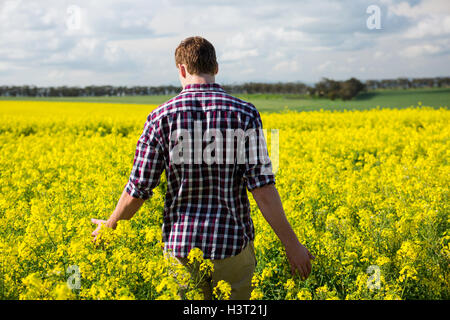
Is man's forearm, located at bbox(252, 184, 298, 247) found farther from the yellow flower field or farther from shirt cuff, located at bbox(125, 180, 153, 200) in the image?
shirt cuff, located at bbox(125, 180, 153, 200)

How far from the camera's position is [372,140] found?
8.76 m

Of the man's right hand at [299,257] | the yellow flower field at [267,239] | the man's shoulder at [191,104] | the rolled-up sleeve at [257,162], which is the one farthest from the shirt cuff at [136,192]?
the man's right hand at [299,257]

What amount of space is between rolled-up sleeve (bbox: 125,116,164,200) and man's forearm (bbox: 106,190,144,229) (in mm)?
72

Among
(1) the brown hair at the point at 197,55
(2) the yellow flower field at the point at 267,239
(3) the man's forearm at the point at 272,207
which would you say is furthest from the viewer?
(2) the yellow flower field at the point at 267,239

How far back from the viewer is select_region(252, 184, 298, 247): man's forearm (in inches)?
80.4

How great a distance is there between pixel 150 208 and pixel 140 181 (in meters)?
1.65

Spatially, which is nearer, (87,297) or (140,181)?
(140,181)

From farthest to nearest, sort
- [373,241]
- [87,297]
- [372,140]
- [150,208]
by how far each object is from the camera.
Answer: [372,140], [150,208], [373,241], [87,297]

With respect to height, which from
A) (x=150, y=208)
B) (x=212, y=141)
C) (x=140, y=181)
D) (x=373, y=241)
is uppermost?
(x=212, y=141)

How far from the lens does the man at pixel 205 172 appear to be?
198 centimetres

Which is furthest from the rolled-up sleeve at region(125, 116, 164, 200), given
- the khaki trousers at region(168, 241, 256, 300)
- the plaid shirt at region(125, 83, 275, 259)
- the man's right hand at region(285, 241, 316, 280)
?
the man's right hand at region(285, 241, 316, 280)

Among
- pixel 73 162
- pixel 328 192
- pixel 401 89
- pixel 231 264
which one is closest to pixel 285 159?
pixel 328 192

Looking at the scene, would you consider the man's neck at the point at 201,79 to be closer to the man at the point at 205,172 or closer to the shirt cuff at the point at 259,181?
the man at the point at 205,172
